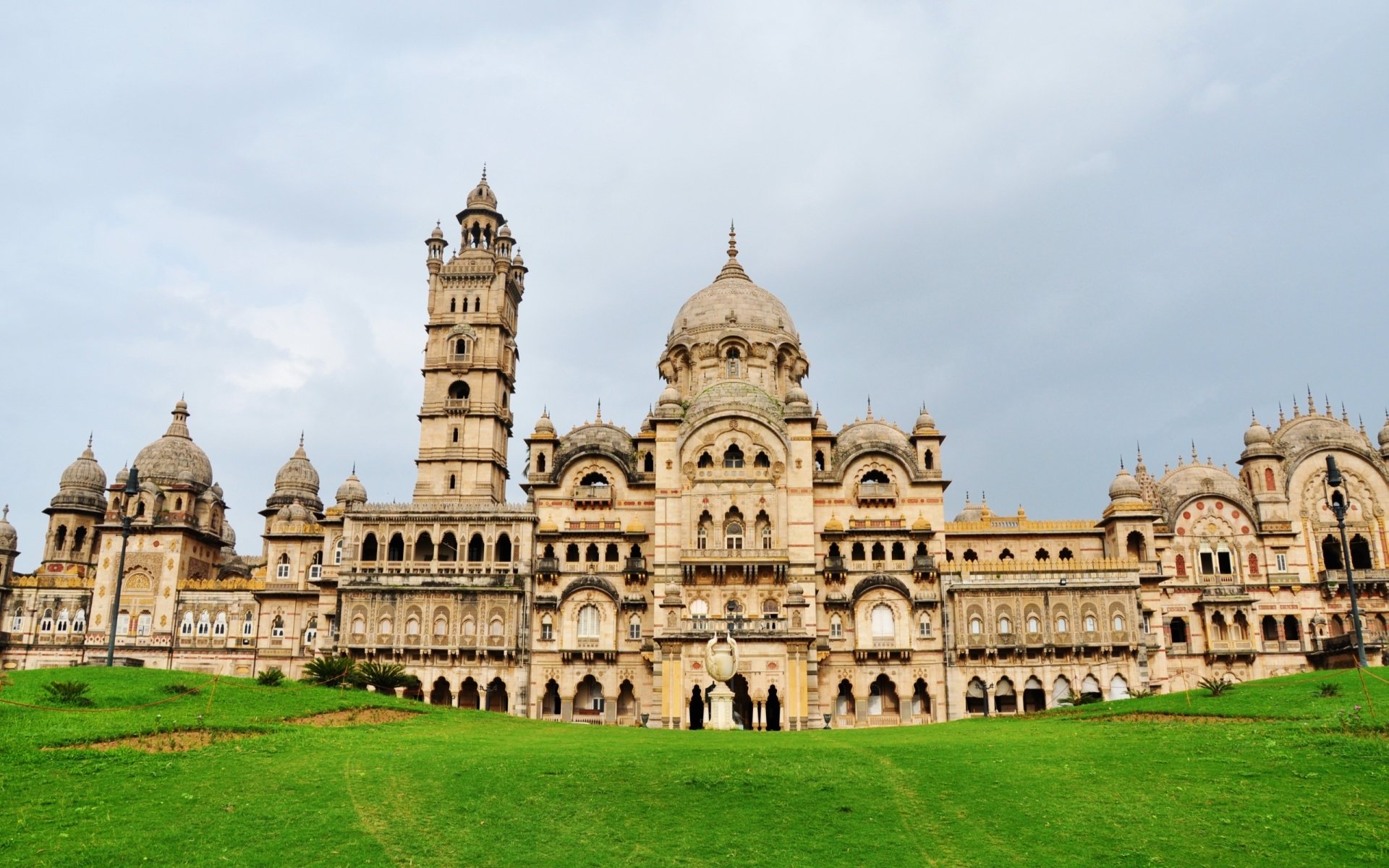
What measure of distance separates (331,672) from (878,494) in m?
25.3

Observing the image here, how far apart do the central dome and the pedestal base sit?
23.3 metres

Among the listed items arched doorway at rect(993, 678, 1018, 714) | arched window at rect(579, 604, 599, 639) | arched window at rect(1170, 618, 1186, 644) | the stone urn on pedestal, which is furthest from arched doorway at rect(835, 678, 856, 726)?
arched window at rect(1170, 618, 1186, 644)

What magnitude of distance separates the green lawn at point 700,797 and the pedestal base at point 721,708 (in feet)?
31.1

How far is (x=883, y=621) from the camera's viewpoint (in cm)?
4747

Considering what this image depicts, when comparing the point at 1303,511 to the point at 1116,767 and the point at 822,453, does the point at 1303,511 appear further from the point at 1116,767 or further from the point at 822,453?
the point at 1116,767

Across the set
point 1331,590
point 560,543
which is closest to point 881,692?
point 560,543

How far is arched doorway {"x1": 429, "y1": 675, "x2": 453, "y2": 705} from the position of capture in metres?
47.7

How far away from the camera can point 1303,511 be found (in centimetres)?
5544

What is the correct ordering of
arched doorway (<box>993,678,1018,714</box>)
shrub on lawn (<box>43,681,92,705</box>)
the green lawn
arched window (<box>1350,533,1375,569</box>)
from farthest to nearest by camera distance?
arched window (<box>1350,533,1375,569</box>) < arched doorway (<box>993,678,1018,714</box>) < shrub on lawn (<box>43,681,92,705</box>) < the green lawn

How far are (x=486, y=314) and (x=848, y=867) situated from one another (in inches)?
1744

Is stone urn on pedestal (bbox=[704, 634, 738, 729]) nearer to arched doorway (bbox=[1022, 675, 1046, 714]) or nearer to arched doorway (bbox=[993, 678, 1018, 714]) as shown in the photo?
arched doorway (bbox=[993, 678, 1018, 714])

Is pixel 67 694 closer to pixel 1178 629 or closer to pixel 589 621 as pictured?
pixel 589 621

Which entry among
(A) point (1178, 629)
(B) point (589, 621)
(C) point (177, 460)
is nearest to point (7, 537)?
(C) point (177, 460)

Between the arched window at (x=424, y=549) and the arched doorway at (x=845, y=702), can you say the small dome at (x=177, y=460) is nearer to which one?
the arched window at (x=424, y=549)
